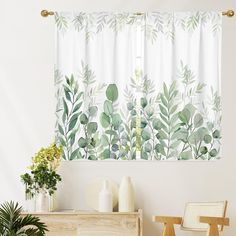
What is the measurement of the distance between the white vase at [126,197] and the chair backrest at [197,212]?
45 cm

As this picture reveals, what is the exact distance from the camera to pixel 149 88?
5273 mm

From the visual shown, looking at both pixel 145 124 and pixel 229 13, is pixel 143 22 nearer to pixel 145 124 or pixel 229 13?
pixel 229 13

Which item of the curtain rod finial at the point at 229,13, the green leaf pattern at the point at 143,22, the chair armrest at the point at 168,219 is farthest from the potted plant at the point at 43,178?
the curtain rod finial at the point at 229,13

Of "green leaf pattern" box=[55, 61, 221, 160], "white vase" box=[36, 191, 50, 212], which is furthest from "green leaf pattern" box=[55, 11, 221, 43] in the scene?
"white vase" box=[36, 191, 50, 212]

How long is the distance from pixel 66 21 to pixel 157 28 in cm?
79

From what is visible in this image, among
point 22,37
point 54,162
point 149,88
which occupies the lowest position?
point 54,162

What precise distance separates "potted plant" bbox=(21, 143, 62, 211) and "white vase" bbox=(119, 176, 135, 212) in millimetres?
522

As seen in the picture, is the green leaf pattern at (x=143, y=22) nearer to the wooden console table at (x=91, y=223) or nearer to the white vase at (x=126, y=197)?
the white vase at (x=126, y=197)

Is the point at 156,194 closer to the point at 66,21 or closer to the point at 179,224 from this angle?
the point at 179,224

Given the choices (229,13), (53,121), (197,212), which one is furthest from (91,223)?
(229,13)

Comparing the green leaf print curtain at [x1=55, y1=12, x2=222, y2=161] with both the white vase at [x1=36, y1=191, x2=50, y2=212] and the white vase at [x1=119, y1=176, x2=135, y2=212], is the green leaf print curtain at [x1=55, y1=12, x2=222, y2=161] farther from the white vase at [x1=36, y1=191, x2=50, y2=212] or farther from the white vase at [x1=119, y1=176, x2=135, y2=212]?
the white vase at [x1=36, y1=191, x2=50, y2=212]

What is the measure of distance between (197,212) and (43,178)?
1.27 m

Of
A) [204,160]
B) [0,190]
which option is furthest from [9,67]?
[204,160]

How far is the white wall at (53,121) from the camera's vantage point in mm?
5188
